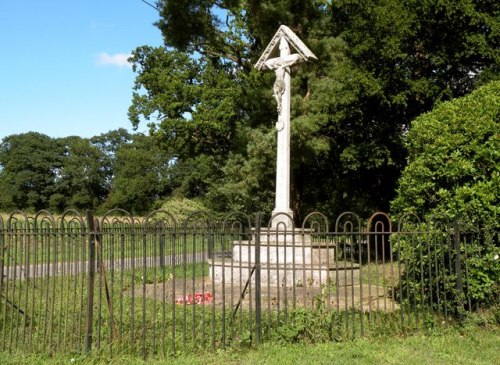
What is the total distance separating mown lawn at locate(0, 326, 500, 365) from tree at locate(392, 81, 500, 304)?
1.09 meters

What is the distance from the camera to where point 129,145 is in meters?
71.2

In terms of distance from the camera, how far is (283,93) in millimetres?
11312

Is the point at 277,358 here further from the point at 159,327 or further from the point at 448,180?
the point at 448,180

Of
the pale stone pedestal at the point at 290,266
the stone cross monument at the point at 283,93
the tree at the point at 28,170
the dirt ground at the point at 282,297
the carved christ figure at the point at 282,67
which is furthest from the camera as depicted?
the tree at the point at 28,170

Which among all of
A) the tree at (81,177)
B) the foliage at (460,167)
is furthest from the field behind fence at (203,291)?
the tree at (81,177)

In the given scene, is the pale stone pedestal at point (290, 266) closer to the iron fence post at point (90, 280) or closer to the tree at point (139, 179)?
the iron fence post at point (90, 280)

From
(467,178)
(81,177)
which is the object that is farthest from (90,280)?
(81,177)

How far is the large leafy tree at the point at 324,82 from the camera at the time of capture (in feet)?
51.0

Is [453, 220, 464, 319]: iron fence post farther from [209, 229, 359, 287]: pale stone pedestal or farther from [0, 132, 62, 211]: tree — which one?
[0, 132, 62, 211]: tree

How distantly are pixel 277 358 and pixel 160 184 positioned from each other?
5923 cm

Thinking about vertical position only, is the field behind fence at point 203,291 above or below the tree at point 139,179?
below

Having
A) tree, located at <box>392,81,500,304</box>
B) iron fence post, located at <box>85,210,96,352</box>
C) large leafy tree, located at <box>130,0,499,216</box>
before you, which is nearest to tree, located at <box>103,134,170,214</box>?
large leafy tree, located at <box>130,0,499,216</box>

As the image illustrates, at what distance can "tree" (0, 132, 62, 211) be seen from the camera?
63.5 metres

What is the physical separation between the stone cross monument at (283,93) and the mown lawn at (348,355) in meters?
5.29
